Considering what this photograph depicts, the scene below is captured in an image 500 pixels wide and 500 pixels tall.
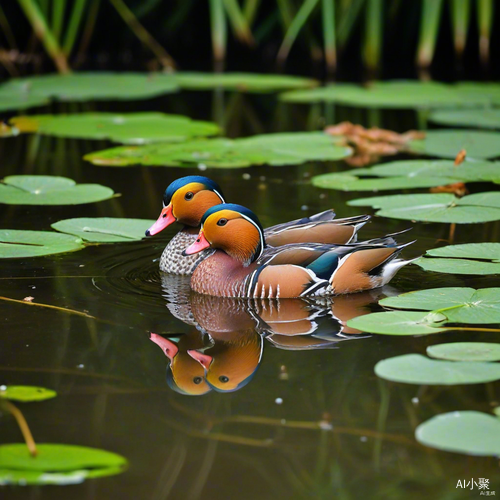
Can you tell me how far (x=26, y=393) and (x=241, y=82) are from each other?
10.5 meters

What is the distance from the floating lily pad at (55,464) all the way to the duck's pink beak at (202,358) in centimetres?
101

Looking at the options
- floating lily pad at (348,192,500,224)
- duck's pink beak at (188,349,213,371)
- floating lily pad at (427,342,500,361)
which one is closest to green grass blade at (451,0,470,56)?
floating lily pad at (348,192,500,224)

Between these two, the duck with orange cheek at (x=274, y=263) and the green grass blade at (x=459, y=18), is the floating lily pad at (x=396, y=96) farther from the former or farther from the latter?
the duck with orange cheek at (x=274, y=263)

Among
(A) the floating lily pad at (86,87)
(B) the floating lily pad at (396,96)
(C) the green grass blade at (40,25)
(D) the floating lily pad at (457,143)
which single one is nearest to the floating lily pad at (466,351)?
(D) the floating lily pad at (457,143)

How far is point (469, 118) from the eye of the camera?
11031 mm

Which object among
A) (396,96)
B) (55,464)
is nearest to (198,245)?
(55,464)

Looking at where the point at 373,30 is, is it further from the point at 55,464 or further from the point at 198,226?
the point at 55,464

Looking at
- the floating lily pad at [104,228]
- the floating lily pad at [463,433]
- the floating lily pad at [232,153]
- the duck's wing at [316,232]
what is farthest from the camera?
the floating lily pad at [232,153]

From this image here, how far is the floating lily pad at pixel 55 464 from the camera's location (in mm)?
3326

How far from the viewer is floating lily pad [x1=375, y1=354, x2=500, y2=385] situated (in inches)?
158

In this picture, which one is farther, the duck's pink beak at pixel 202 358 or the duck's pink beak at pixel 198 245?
the duck's pink beak at pixel 198 245

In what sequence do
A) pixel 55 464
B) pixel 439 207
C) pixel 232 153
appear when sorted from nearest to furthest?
pixel 55 464 < pixel 439 207 < pixel 232 153

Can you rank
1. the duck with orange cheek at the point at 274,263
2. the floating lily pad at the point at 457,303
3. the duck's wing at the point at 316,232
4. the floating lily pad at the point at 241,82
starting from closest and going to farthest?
the floating lily pad at the point at 457,303 < the duck with orange cheek at the point at 274,263 < the duck's wing at the point at 316,232 < the floating lily pad at the point at 241,82

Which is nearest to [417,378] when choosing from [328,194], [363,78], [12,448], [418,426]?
[418,426]
